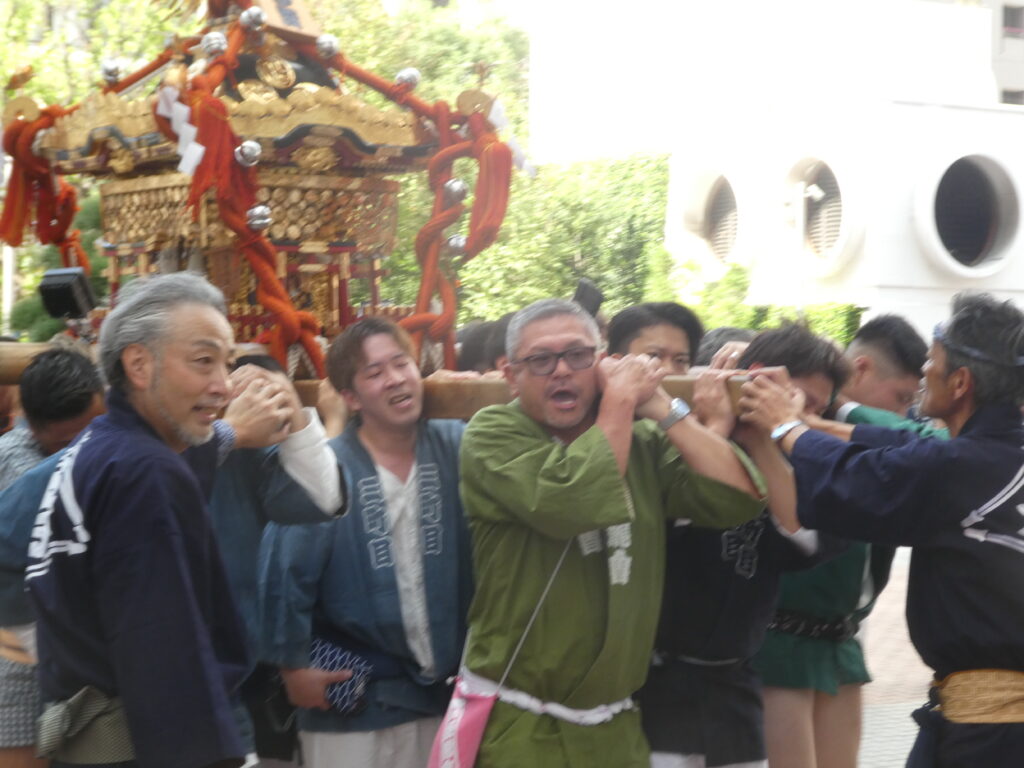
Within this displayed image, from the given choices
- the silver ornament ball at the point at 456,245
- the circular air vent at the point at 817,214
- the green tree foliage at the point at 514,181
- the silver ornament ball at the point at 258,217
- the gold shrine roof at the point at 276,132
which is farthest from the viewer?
the circular air vent at the point at 817,214

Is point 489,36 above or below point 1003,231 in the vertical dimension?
above

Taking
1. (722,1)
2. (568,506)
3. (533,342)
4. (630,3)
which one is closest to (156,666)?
(568,506)

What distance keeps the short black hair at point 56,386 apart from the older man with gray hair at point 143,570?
2.40ft

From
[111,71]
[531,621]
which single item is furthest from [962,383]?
[111,71]

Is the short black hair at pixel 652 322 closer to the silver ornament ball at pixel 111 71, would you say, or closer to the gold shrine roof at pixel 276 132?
the gold shrine roof at pixel 276 132

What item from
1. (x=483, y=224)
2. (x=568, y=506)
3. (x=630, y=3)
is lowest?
(x=568, y=506)

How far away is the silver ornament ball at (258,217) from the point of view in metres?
4.02

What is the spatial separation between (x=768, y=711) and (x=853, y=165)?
1767 centimetres

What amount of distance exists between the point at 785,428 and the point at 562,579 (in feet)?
1.94

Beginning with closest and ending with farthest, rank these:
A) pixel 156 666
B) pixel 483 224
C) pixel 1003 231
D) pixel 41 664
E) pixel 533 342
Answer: pixel 156 666 < pixel 41 664 < pixel 533 342 < pixel 483 224 < pixel 1003 231

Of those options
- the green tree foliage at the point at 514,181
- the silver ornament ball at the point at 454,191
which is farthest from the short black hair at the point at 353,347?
the green tree foliage at the point at 514,181

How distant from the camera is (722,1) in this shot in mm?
24281

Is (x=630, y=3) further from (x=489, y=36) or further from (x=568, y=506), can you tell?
(x=568, y=506)

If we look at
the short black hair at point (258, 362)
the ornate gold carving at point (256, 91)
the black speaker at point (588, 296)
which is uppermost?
the ornate gold carving at point (256, 91)
